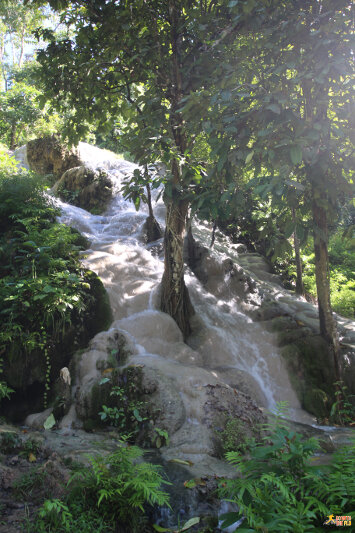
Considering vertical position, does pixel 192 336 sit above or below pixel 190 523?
above

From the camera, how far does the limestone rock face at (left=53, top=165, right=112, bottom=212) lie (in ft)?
40.3

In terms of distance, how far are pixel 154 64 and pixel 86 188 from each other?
260 inches

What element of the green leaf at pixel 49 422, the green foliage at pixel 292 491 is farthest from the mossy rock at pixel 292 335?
the green foliage at pixel 292 491

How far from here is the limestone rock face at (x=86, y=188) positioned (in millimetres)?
12281

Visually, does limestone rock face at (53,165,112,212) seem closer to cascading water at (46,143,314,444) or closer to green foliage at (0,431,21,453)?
cascading water at (46,143,314,444)

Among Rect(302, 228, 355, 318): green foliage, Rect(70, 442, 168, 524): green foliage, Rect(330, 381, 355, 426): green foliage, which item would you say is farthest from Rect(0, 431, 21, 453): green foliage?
Rect(302, 228, 355, 318): green foliage

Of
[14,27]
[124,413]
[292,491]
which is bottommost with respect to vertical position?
[124,413]

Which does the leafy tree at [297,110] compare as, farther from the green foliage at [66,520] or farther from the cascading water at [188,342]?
the green foliage at [66,520]

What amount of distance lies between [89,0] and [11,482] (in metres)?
7.06

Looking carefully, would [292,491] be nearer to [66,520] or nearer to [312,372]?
[66,520]

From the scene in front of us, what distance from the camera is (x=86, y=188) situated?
12.4 metres

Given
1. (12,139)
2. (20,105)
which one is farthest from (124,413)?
(12,139)

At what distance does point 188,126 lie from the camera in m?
5.64

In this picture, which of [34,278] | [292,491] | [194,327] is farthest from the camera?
[194,327]
